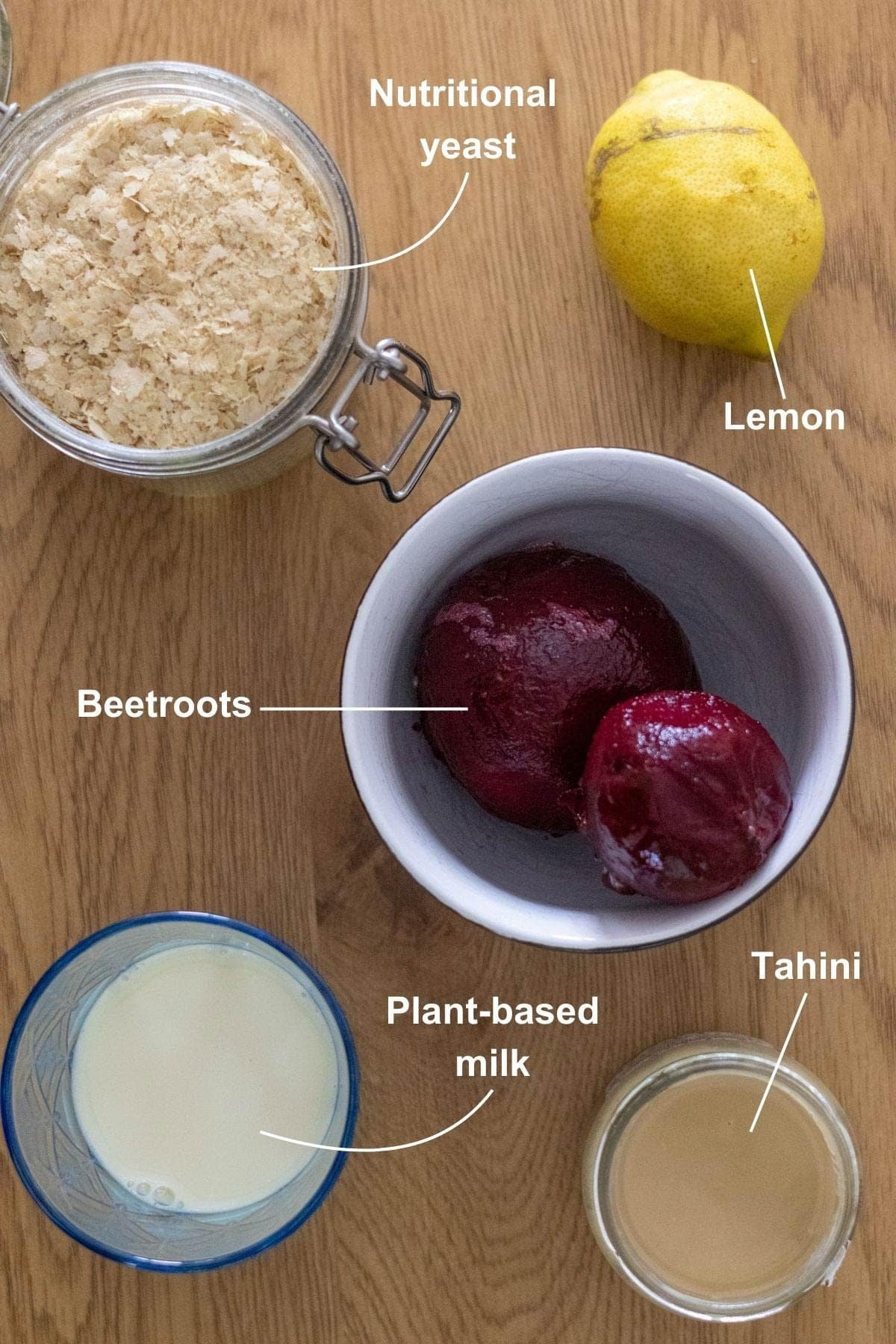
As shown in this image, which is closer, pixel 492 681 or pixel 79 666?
pixel 492 681

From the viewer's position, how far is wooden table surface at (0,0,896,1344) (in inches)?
34.0

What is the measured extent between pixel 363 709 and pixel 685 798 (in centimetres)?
18

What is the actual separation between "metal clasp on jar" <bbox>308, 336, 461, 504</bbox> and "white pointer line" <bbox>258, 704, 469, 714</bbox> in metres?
0.13

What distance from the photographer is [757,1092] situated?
0.85 m

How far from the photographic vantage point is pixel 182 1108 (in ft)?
2.75

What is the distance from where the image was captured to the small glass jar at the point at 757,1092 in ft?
2.73

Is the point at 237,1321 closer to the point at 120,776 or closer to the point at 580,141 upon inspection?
the point at 120,776

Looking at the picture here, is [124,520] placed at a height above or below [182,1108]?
above

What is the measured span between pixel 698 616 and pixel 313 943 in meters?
0.34

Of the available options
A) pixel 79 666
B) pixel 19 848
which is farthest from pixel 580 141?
pixel 19 848

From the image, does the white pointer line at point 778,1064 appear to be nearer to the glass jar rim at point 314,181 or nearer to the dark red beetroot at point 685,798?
the dark red beetroot at point 685,798

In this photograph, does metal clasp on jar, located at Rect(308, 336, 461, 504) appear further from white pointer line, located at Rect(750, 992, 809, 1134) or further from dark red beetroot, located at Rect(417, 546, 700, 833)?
white pointer line, located at Rect(750, 992, 809, 1134)

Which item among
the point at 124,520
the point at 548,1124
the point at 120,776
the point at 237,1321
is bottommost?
the point at 237,1321

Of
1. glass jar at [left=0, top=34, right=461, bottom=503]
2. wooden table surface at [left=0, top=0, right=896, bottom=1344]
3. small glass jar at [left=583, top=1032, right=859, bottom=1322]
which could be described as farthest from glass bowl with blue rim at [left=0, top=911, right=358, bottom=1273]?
glass jar at [left=0, top=34, right=461, bottom=503]
